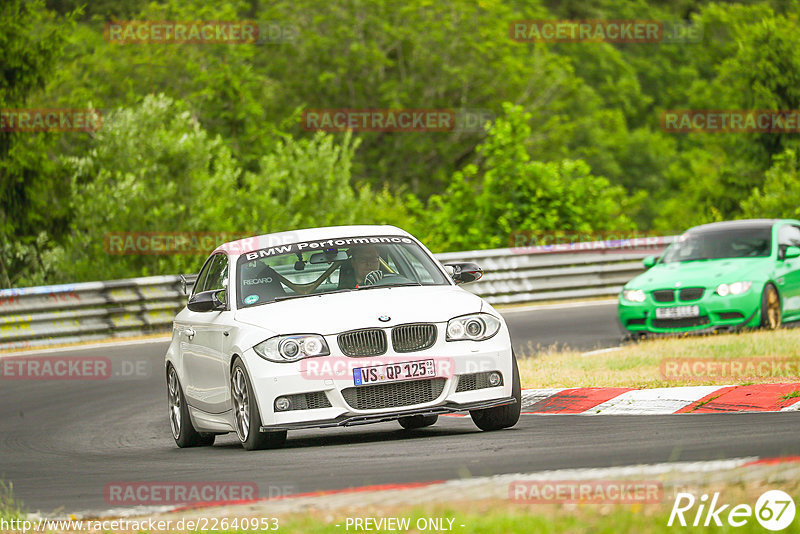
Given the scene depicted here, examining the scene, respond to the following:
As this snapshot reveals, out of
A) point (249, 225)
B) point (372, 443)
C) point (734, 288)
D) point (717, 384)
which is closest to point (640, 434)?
point (372, 443)

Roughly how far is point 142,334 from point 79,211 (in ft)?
25.0

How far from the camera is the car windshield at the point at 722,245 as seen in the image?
17094 mm

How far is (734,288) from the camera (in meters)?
16.0

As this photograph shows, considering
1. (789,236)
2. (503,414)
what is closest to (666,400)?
(503,414)

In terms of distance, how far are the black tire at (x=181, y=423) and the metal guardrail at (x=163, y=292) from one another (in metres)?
9.12

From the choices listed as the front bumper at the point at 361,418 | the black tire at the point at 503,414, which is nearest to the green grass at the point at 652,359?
the black tire at the point at 503,414

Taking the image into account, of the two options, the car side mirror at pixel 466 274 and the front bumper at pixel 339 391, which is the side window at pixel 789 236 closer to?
the car side mirror at pixel 466 274

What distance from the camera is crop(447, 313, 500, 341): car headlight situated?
354 inches

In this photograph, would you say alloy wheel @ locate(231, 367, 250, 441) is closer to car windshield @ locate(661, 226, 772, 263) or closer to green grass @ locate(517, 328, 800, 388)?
green grass @ locate(517, 328, 800, 388)

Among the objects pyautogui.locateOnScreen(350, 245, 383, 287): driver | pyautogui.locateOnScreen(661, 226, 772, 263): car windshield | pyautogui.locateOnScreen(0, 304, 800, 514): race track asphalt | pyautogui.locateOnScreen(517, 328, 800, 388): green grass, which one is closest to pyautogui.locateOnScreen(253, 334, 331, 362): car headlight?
pyautogui.locateOnScreen(0, 304, 800, 514): race track asphalt

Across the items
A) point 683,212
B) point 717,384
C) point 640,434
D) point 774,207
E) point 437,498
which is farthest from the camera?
point 683,212

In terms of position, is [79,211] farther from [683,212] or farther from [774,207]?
[683,212]

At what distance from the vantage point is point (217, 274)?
10727 millimetres

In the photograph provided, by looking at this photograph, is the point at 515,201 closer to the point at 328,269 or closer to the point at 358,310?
the point at 328,269
